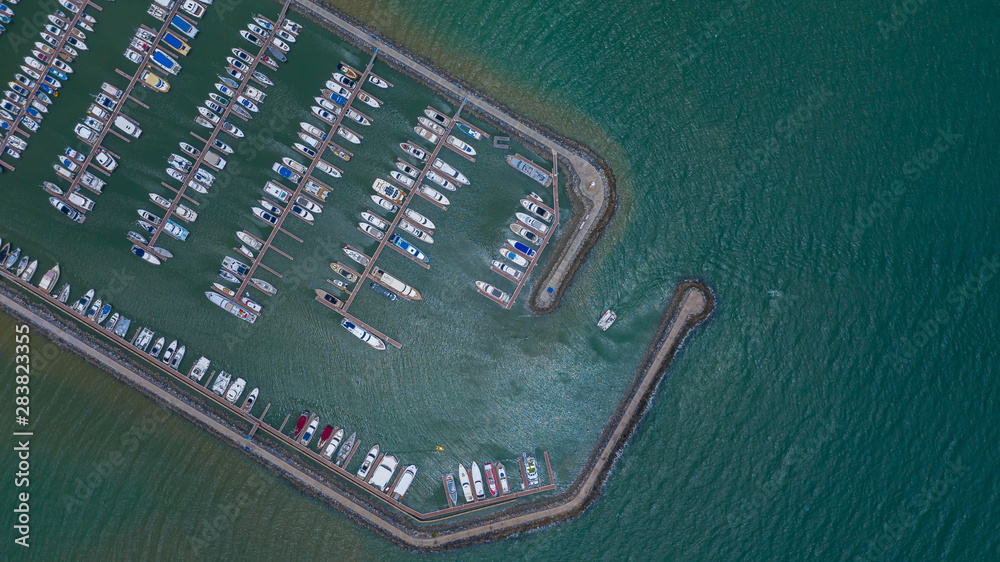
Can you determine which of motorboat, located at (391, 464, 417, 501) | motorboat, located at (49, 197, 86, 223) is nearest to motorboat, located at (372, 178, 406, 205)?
motorboat, located at (391, 464, 417, 501)

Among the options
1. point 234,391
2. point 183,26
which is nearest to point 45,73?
point 183,26

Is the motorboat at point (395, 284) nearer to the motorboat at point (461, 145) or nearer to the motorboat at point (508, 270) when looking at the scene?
the motorboat at point (508, 270)

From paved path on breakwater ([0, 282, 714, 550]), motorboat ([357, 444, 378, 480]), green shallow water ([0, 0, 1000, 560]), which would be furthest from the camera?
motorboat ([357, 444, 378, 480])

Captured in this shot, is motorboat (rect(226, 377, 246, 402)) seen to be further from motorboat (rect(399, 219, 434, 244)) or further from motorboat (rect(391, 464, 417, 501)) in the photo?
motorboat (rect(399, 219, 434, 244))

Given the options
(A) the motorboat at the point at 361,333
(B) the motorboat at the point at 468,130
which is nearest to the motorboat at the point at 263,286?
(A) the motorboat at the point at 361,333

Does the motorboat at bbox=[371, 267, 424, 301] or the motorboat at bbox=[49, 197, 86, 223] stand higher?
the motorboat at bbox=[371, 267, 424, 301]

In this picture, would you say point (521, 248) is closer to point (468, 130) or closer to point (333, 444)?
point (468, 130)

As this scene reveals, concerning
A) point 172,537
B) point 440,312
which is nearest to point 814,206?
point 440,312
